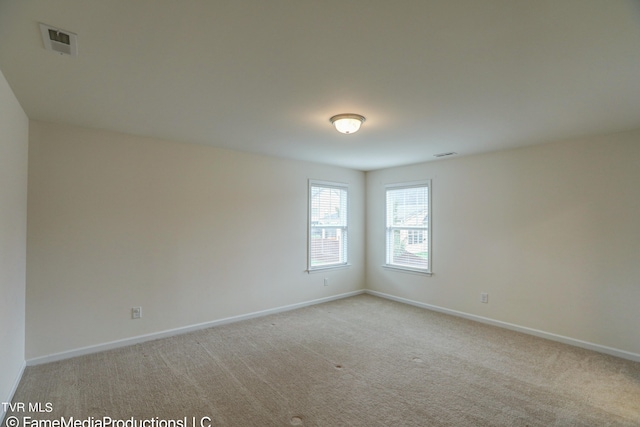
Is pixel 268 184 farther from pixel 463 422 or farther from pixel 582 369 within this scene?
pixel 582 369

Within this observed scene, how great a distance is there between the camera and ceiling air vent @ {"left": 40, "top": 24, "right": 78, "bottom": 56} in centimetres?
163

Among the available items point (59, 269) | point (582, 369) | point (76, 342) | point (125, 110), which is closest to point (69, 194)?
point (59, 269)

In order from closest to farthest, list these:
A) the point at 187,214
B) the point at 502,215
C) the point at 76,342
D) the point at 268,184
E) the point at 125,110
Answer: the point at 125,110 → the point at 76,342 → the point at 187,214 → the point at 502,215 → the point at 268,184

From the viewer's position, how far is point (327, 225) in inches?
217

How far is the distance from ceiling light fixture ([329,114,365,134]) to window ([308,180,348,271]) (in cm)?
231

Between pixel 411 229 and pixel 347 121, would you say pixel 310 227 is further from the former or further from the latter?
pixel 347 121

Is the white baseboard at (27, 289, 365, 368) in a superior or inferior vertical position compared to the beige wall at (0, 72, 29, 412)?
inferior

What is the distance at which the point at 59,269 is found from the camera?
314cm

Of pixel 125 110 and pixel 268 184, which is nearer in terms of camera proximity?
pixel 125 110

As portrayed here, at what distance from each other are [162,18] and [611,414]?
3.94 m

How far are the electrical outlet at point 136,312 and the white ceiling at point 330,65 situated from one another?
6.66ft

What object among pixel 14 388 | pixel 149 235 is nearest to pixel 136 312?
pixel 149 235

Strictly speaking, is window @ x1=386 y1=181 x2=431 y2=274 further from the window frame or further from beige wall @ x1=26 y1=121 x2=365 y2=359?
beige wall @ x1=26 y1=121 x2=365 y2=359

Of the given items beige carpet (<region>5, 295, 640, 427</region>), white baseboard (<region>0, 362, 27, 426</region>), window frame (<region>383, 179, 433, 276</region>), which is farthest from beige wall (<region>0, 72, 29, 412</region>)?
window frame (<region>383, 179, 433, 276</region>)
